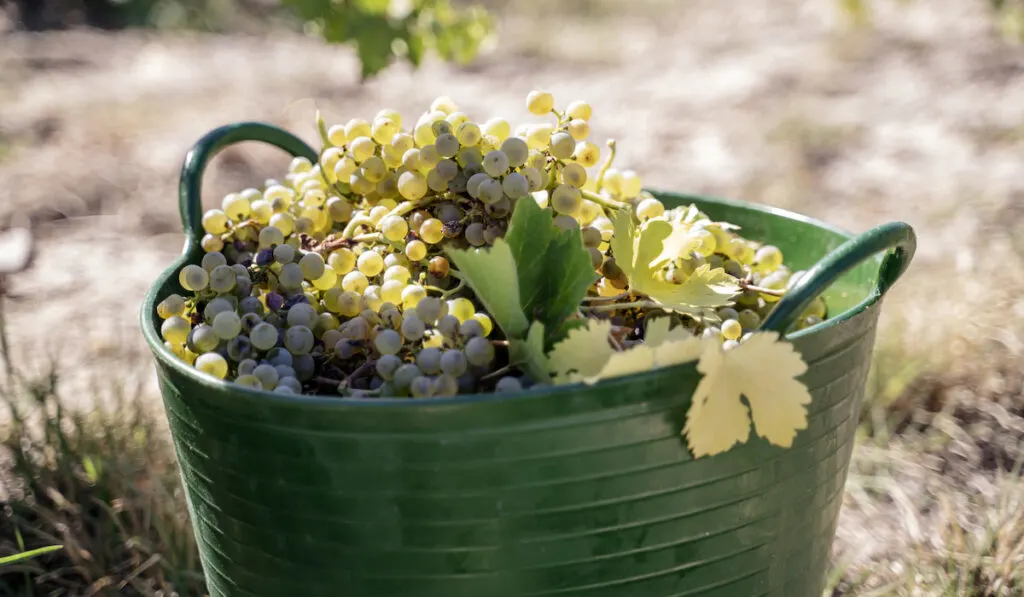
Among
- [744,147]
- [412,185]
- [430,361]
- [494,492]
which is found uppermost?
[412,185]

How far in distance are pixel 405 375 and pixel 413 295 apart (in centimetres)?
13

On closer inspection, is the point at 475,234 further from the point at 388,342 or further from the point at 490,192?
the point at 388,342

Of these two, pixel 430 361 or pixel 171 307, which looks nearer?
pixel 430 361

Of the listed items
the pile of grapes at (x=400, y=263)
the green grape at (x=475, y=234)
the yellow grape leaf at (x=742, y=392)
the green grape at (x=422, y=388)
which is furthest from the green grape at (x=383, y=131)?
the yellow grape leaf at (x=742, y=392)

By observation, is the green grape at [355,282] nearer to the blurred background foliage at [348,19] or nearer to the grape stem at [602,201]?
the grape stem at [602,201]

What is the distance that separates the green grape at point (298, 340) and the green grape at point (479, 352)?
0.19 metres

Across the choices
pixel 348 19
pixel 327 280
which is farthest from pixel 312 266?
pixel 348 19

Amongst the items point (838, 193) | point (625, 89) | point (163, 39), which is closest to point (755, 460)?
point (838, 193)

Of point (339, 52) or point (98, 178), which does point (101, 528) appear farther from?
point (339, 52)

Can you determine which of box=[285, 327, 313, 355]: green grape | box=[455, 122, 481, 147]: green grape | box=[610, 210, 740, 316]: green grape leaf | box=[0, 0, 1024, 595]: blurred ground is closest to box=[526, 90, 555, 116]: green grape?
box=[455, 122, 481, 147]: green grape

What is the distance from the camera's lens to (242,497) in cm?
108

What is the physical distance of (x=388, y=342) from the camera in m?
1.07

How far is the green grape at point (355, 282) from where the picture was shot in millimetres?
1208

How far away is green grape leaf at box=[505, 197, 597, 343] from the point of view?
1094 mm
